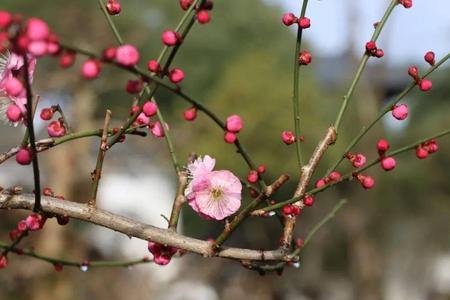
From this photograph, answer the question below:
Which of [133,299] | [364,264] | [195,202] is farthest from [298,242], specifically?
[364,264]

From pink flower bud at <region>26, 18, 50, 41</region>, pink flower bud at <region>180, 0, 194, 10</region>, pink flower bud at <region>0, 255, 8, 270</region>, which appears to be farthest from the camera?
pink flower bud at <region>0, 255, 8, 270</region>

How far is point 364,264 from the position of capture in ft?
23.6

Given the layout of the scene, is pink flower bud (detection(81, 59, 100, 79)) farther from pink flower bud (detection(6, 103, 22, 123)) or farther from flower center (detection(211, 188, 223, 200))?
flower center (detection(211, 188, 223, 200))

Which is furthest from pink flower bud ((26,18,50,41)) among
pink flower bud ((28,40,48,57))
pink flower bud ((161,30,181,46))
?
pink flower bud ((161,30,181,46))

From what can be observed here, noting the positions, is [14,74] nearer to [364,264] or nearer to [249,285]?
[249,285]

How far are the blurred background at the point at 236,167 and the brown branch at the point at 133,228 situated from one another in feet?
14.1

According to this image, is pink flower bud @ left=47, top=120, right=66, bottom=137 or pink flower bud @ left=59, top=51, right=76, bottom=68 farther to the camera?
pink flower bud @ left=47, top=120, right=66, bottom=137

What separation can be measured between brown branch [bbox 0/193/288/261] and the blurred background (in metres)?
4.28

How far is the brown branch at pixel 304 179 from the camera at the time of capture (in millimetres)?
729

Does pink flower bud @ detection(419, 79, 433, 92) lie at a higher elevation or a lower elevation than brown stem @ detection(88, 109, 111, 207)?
higher

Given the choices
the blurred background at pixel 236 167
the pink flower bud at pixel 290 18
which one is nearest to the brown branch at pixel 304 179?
the pink flower bud at pixel 290 18

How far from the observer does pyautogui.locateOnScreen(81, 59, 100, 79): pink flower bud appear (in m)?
0.49

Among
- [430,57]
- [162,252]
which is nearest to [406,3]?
[430,57]

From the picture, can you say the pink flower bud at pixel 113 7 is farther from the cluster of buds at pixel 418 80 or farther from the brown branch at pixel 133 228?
the cluster of buds at pixel 418 80
